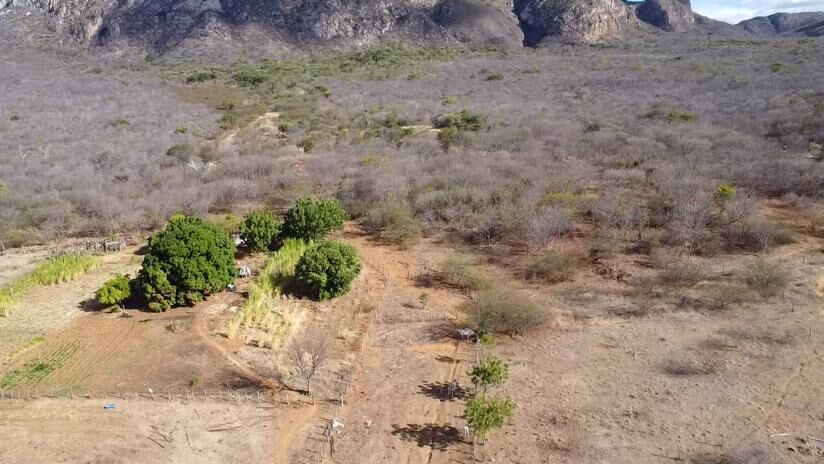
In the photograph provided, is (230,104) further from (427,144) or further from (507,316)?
(507,316)

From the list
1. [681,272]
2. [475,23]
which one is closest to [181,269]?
[681,272]

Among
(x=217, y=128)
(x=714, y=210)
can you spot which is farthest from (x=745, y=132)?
(x=217, y=128)

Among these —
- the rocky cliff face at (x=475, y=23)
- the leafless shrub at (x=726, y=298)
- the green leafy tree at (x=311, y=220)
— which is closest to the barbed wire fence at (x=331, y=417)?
the green leafy tree at (x=311, y=220)

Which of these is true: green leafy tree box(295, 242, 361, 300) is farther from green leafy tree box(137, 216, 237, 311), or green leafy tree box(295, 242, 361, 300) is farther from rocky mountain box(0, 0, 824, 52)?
rocky mountain box(0, 0, 824, 52)

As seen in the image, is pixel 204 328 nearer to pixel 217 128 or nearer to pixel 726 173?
pixel 726 173

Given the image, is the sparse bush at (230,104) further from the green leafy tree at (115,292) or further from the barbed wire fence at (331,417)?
the barbed wire fence at (331,417)
